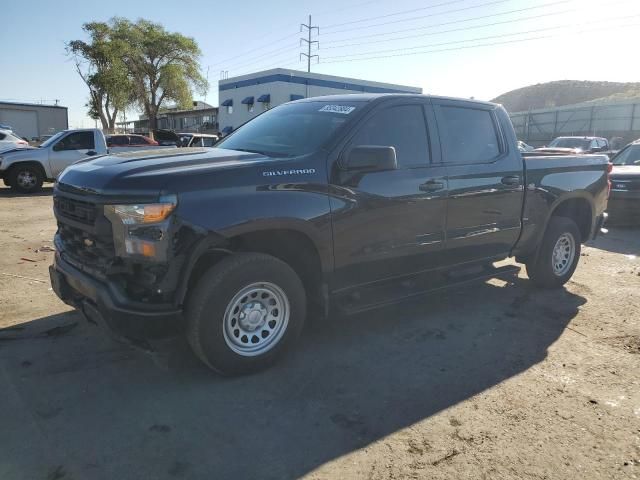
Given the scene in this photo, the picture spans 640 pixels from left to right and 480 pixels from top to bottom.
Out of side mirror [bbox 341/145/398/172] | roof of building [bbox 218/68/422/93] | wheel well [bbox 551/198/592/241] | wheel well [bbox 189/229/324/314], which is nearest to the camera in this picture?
wheel well [bbox 189/229/324/314]

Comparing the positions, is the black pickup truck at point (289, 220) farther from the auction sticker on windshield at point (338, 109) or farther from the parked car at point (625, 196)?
the parked car at point (625, 196)

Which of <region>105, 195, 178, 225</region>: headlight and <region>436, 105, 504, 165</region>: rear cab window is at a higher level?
<region>436, 105, 504, 165</region>: rear cab window

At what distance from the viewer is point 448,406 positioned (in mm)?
3301

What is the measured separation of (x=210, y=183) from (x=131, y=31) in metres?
47.8

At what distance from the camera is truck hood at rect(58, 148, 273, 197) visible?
122 inches

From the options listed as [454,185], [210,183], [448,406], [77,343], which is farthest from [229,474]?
[454,185]

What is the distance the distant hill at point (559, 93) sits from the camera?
83875 mm

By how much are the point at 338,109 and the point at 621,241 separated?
7057 mm

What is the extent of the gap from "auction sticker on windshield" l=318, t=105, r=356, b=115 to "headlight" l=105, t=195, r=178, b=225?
174 cm

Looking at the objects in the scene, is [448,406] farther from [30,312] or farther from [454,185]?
[30,312]

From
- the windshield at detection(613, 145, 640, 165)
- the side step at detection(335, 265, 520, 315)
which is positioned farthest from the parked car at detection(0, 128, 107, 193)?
the windshield at detection(613, 145, 640, 165)

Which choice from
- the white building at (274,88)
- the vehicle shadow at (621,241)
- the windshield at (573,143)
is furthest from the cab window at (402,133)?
the white building at (274,88)

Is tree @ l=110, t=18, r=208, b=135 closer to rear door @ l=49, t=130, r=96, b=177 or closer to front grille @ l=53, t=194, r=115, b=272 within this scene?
rear door @ l=49, t=130, r=96, b=177

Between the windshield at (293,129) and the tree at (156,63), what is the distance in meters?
Result: 42.9
